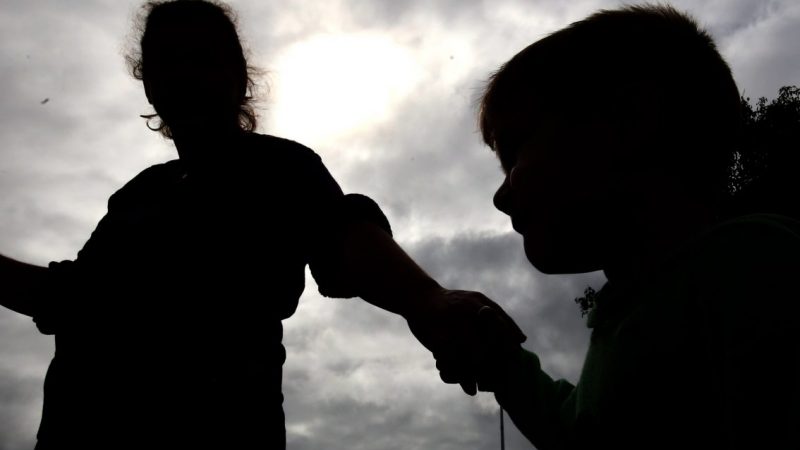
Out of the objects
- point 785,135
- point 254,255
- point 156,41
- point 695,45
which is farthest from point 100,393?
point 785,135

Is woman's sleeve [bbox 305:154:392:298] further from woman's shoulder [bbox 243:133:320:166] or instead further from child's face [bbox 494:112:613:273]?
child's face [bbox 494:112:613:273]

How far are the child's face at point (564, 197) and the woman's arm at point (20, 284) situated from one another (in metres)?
1.96

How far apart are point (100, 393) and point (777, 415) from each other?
6.17 feet

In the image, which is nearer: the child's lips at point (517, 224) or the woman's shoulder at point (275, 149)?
the child's lips at point (517, 224)

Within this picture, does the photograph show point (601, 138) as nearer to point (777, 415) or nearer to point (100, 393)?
point (777, 415)

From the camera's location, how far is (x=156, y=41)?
2.93 meters

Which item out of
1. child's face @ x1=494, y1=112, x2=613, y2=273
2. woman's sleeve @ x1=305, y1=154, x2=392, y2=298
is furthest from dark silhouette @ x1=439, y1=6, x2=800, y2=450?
woman's sleeve @ x1=305, y1=154, x2=392, y2=298

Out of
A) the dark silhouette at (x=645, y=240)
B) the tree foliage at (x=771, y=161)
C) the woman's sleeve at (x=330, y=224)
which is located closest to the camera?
the dark silhouette at (x=645, y=240)

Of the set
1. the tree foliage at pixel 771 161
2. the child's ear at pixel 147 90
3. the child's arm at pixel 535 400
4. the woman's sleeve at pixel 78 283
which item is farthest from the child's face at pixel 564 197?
the tree foliage at pixel 771 161

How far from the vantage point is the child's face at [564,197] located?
198cm

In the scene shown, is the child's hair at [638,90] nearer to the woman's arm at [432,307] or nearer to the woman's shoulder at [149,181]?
the woman's arm at [432,307]

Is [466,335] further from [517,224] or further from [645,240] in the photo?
[645,240]

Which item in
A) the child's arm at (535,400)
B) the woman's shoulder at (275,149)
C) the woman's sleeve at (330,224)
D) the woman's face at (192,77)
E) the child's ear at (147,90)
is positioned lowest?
the child's arm at (535,400)

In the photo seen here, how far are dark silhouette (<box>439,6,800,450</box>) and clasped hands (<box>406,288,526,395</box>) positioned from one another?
0.02m
